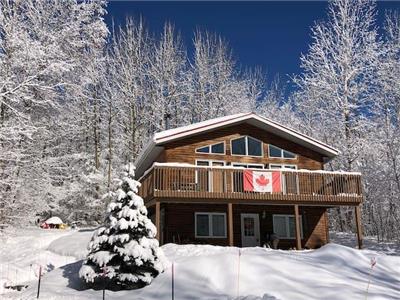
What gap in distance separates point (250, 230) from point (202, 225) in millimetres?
2282

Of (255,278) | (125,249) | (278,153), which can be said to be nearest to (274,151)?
(278,153)


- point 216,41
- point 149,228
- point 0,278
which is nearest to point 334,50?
point 216,41

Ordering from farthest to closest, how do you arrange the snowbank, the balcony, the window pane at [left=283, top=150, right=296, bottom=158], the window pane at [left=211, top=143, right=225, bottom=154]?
the window pane at [left=283, top=150, right=296, bottom=158] < the window pane at [left=211, top=143, right=225, bottom=154] < the snowbank < the balcony

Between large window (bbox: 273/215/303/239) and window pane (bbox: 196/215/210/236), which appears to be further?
large window (bbox: 273/215/303/239)

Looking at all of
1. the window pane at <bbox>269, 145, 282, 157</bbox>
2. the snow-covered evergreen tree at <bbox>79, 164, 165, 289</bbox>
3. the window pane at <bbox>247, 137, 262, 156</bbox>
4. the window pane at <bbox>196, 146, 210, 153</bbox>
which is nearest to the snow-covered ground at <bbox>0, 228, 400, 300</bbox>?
the snow-covered evergreen tree at <bbox>79, 164, 165, 289</bbox>

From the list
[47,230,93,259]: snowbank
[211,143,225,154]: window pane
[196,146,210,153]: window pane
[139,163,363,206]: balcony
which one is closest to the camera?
[139,163,363,206]: balcony

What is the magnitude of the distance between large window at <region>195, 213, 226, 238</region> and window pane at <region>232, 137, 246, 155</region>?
2.87m

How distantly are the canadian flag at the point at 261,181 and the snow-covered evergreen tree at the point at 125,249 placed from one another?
5767 millimetres

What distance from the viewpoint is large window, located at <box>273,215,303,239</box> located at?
68.2 feet

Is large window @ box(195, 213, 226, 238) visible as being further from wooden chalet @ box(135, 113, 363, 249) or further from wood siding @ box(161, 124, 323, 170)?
wood siding @ box(161, 124, 323, 170)

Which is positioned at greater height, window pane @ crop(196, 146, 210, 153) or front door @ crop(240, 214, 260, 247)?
window pane @ crop(196, 146, 210, 153)

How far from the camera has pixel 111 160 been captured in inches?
1294

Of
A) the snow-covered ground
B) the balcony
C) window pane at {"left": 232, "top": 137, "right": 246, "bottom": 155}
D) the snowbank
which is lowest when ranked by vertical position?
the snow-covered ground

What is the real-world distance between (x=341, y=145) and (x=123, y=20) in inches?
722
